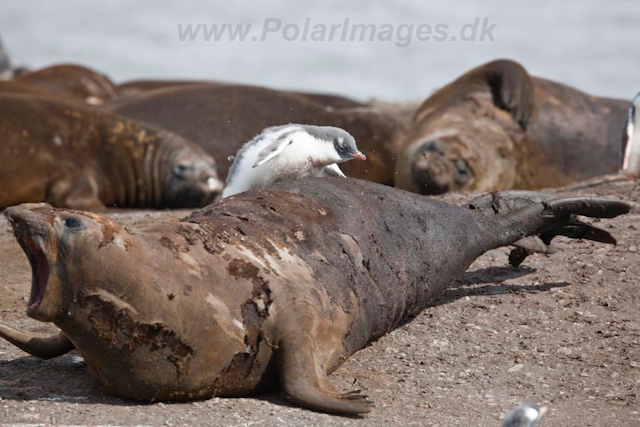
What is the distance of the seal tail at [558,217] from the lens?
13.7ft

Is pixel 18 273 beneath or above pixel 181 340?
beneath

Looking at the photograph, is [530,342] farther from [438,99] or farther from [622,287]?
[438,99]

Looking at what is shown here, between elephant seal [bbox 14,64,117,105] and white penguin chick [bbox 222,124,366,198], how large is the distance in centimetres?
898

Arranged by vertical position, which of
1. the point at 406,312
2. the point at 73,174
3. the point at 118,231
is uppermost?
the point at 118,231

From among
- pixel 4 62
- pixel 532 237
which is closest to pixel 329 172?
pixel 532 237

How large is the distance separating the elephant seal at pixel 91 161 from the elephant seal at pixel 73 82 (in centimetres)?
422

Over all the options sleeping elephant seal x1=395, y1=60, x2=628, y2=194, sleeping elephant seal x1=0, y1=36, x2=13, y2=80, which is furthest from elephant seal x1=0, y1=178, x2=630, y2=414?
sleeping elephant seal x1=0, y1=36, x2=13, y2=80

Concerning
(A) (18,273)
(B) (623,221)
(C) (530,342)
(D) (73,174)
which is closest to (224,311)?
(C) (530,342)

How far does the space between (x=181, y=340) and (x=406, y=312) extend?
3.75 ft

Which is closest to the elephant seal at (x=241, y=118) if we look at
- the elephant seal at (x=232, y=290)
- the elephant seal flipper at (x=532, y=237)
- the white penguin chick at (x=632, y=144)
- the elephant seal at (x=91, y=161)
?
the elephant seal at (x=91, y=161)

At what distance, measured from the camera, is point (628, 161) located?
22.7 ft

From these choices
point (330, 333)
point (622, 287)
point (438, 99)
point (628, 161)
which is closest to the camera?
point (330, 333)

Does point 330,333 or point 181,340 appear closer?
point 181,340

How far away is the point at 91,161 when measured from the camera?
8227 millimetres
